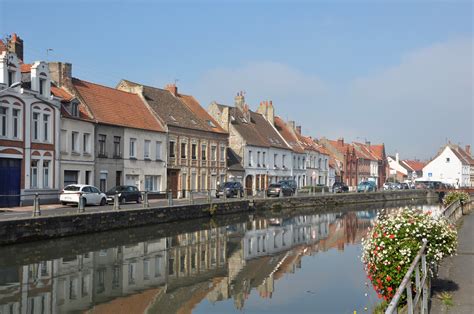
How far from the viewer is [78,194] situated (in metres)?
34.4

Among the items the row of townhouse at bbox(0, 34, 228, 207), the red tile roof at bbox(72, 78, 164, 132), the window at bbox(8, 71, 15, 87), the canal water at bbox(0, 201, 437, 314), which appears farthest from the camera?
the red tile roof at bbox(72, 78, 164, 132)

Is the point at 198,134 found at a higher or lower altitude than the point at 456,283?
higher

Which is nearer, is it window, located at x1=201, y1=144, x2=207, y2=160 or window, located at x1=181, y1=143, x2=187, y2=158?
window, located at x1=181, y1=143, x2=187, y2=158

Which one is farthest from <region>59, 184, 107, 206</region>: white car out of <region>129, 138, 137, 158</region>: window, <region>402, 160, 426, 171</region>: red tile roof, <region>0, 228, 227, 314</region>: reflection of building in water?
<region>402, 160, 426, 171</region>: red tile roof

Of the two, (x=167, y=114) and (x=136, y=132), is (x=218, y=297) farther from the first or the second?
(x=167, y=114)

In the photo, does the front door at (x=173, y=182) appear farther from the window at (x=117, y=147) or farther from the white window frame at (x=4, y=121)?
the white window frame at (x=4, y=121)

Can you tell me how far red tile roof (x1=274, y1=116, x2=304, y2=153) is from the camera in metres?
80.2

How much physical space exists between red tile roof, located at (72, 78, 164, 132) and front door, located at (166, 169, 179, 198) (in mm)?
4396

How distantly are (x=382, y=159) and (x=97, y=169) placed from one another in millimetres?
96597

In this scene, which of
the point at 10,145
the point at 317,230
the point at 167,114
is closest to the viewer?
the point at 10,145

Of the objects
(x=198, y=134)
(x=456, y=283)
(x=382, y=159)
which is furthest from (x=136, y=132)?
(x=382, y=159)

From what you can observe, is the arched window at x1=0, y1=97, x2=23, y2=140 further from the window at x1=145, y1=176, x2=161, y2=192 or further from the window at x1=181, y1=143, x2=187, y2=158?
the window at x1=181, y1=143, x2=187, y2=158

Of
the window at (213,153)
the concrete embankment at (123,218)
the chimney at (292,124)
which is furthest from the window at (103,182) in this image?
→ the chimney at (292,124)

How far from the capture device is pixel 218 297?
1603cm
